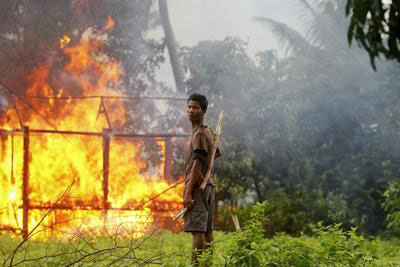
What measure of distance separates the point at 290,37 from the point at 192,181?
13.6 meters

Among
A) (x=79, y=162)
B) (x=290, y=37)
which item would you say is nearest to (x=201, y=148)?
(x=79, y=162)

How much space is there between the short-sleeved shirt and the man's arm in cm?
7

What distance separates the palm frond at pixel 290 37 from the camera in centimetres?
1950

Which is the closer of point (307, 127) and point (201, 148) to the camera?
point (201, 148)

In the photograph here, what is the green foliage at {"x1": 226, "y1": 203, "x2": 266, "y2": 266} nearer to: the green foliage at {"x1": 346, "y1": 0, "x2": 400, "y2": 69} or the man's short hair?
the man's short hair

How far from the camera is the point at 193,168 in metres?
→ 6.95

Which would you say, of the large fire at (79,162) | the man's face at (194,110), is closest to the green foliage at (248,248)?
the man's face at (194,110)

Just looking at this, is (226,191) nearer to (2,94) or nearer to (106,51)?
(106,51)

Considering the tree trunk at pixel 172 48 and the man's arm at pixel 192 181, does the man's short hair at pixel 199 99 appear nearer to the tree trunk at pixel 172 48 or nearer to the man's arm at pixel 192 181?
the man's arm at pixel 192 181

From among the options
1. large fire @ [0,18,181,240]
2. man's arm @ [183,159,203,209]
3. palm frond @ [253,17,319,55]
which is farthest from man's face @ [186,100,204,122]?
palm frond @ [253,17,319,55]

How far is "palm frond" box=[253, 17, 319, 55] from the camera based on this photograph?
19.5 metres

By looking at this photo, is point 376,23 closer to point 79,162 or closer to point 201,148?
point 201,148

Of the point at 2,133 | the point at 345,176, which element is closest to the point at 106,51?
the point at 2,133

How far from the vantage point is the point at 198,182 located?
709 cm
